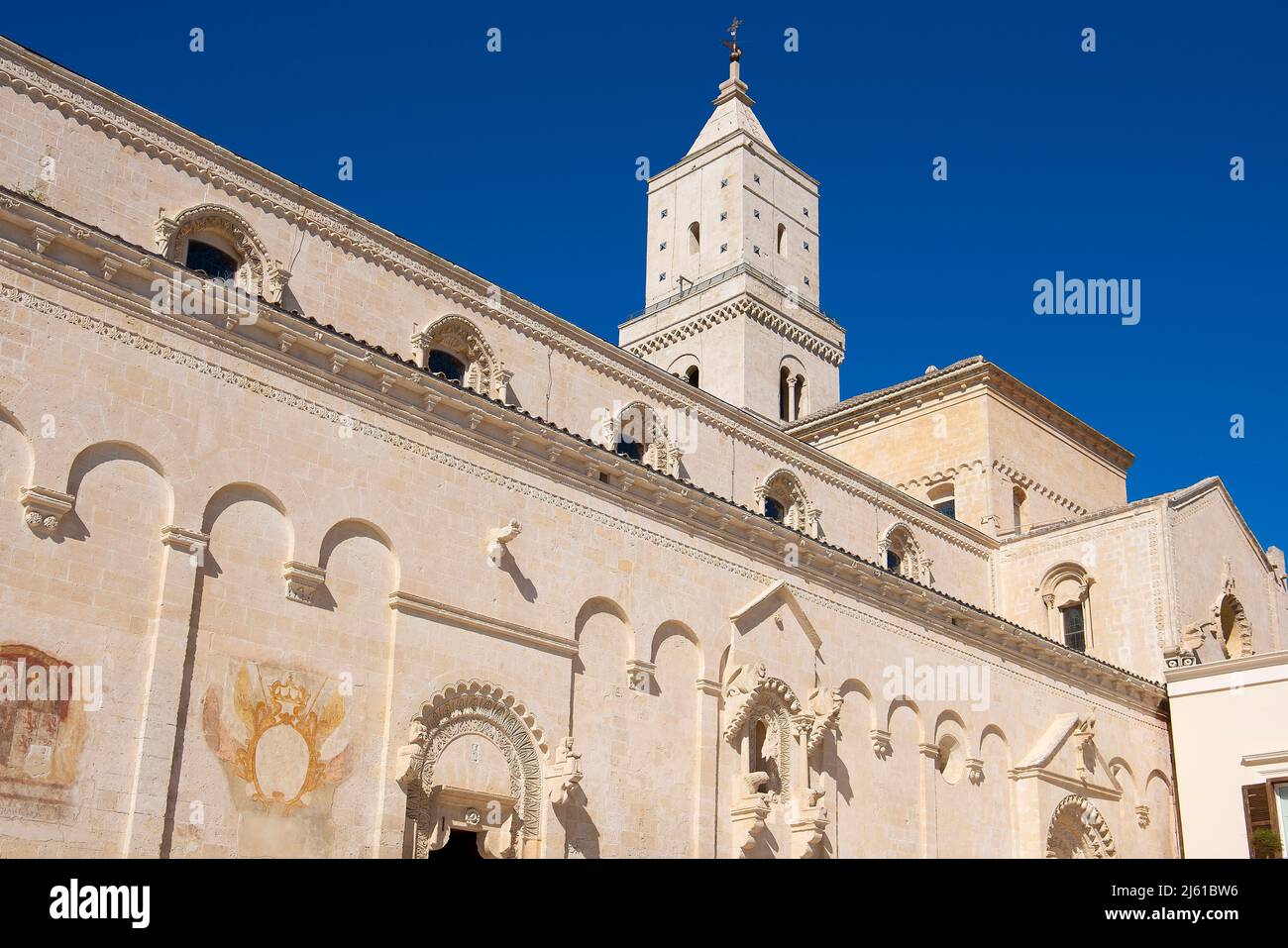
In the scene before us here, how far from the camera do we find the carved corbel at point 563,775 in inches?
719

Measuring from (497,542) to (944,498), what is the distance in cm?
2043

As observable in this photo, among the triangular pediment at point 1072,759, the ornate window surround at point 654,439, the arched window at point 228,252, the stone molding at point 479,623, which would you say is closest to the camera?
the stone molding at point 479,623

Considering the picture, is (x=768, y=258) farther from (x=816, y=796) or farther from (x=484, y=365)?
(x=816, y=796)

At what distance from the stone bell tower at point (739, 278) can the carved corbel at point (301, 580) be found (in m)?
28.0

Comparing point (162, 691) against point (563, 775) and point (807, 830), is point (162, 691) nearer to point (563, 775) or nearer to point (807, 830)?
point (563, 775)

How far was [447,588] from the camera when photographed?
59.2 ft

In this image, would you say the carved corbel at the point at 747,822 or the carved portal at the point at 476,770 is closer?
the carved portal at the point at 476,770

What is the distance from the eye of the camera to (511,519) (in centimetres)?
1927

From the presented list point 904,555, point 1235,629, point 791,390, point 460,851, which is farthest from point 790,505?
point 460,851

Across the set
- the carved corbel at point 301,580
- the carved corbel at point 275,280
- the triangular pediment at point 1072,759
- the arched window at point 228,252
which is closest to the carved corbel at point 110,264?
the carved corbel at point 301,580

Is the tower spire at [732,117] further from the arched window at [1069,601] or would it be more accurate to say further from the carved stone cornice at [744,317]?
the arched window at [1069,601]

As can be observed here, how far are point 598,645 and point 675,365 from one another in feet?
89.5

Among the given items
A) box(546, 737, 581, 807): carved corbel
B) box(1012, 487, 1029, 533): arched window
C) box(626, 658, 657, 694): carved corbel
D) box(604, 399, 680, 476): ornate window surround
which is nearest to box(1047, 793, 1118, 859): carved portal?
box(1012, 487, 1029, 533): arched window

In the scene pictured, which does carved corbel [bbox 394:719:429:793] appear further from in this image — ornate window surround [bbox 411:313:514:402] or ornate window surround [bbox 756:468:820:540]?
ornate window surround [bbox 756:468:820:540]
